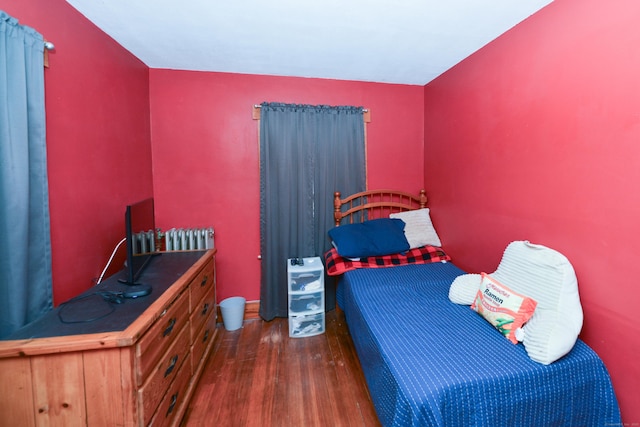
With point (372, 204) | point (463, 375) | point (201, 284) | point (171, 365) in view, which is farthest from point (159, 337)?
point (372, 204)

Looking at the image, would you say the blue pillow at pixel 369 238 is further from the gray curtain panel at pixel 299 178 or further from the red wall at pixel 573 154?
the red wall at pixel 573 154

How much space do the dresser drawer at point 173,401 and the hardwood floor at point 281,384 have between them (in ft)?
0.48

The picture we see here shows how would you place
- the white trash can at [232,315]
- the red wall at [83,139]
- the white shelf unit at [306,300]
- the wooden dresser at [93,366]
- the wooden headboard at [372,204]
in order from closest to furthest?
the wooden dresser at [93,366] < the red wall at [83,139] < the white shelf unit at [306,300] < the white trash can at [232,315] < the wooden headboard at [372,204]

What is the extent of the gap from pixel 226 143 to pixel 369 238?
1.68m

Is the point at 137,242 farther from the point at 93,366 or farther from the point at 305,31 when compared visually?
the point at 305,31

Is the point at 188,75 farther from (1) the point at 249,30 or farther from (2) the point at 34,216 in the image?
(2) the point at 34,216

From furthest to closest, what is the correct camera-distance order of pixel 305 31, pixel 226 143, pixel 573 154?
pixel 226 143
pixel 305 31
pixel 573 154

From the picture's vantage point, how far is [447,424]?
40.3 inches

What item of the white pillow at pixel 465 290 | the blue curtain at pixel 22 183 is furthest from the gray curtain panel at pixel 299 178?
the blue curtain at pixel 22 183

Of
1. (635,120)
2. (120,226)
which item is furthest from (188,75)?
(635,120)

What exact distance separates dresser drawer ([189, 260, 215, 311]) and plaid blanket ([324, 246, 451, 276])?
3.35 ft

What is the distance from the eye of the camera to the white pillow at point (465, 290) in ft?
5.55

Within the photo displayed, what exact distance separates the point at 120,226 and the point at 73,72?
1006 millimetres

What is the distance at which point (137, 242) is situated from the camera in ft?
5.66
